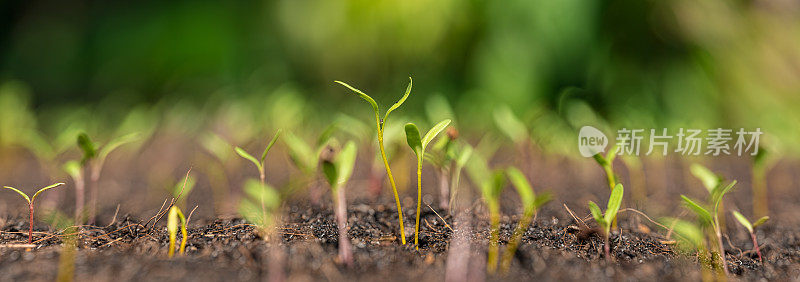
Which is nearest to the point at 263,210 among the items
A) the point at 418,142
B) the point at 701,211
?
the point at 418,142

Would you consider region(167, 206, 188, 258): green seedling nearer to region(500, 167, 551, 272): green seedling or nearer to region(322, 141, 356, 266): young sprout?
region(322, 141, 356, 266): young sprout

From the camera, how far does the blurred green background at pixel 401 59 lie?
259 cm

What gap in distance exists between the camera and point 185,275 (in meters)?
0.73

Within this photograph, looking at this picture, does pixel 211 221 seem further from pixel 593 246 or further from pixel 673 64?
pixel 673 64

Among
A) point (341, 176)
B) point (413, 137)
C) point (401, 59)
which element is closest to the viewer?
point (413, 137)

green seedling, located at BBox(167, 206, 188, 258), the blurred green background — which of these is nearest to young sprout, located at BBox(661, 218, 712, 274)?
green seedling, located at BBox(167, 206, 188, 258)

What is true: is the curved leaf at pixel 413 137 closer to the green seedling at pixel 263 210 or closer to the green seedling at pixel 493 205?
the green seedling at pixel 493 205

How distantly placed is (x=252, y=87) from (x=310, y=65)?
52cm

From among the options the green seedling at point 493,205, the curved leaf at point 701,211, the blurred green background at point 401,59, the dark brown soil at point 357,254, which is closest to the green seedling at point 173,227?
the dark brown soil at point 357,254

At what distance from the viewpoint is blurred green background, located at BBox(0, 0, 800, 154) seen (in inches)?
102

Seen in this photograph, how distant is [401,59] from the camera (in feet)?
10.3

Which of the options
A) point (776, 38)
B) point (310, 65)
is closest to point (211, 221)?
point (310, 65)

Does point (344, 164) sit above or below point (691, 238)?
above

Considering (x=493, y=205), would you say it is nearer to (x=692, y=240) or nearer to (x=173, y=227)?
(x=692, y=240)
